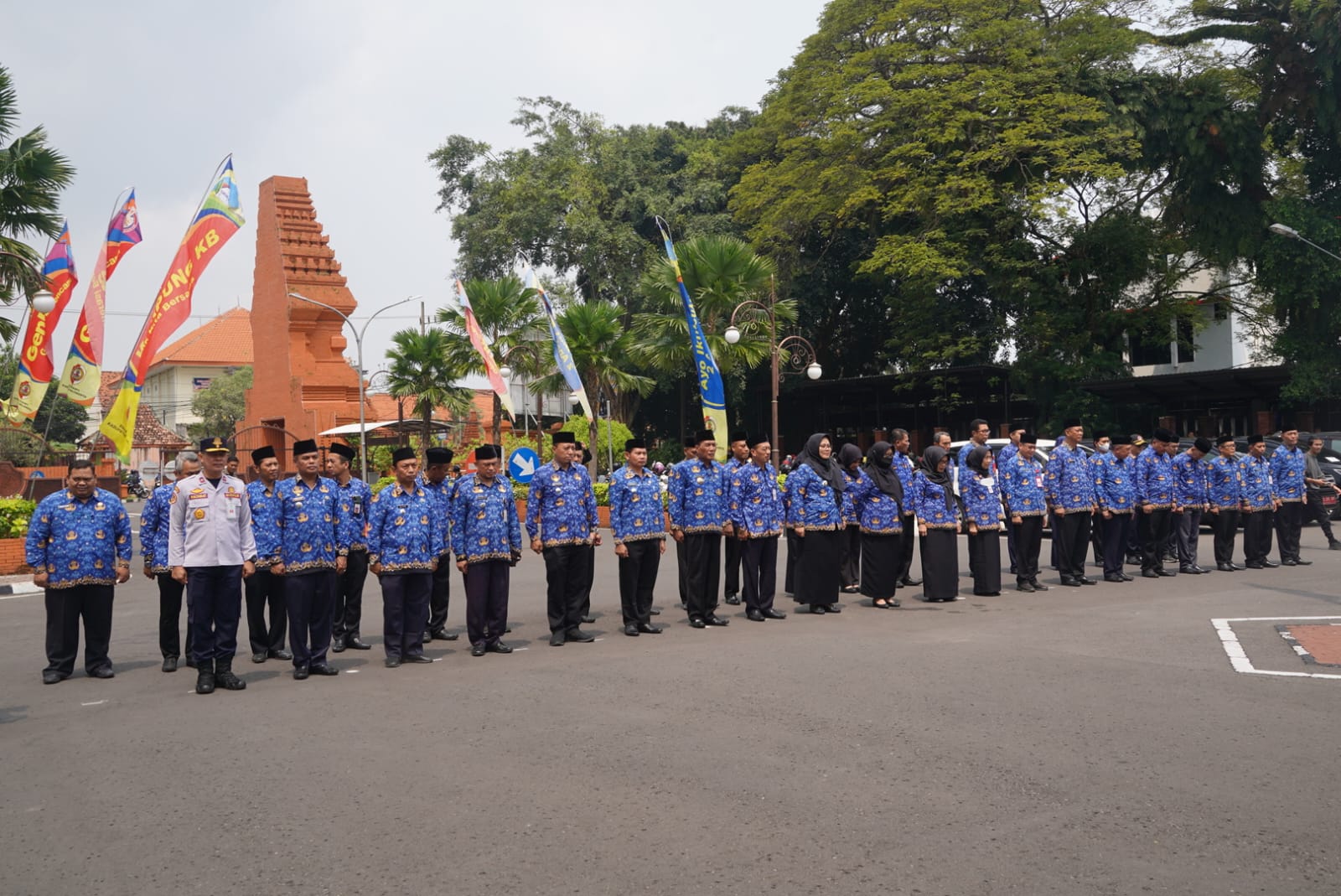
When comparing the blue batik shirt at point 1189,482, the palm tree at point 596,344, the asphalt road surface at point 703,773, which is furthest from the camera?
the palm tree at point 596,344

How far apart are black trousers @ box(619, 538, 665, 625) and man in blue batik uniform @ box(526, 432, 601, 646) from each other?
47 cm

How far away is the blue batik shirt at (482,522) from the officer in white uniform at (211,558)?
6.11ft

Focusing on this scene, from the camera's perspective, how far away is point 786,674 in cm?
823

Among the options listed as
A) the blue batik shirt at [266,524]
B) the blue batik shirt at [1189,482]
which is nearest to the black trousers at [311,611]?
the blue batik shirt at [266,524]

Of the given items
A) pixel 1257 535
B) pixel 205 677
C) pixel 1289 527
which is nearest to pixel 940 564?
pixel 1257 535

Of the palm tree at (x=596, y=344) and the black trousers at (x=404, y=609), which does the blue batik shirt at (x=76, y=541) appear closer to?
the black trousers at (x=404, y=609)

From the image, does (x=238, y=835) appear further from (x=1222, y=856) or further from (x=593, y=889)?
(x=1222, y=856)

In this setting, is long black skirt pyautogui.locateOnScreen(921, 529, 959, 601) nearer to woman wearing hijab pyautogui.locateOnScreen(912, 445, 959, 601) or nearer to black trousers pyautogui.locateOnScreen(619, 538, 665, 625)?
woman wearing hijab pyautogui.locateOnScreen(912, 445, 959, 601)

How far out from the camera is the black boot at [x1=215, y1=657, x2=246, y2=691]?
8484 mm

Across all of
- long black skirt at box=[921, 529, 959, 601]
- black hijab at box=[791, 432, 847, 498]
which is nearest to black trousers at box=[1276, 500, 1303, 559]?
long black skirt at box=[921, 529, 959, 601]

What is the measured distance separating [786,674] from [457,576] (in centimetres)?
985

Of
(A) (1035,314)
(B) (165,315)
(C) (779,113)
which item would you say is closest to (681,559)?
(B) (165,315)

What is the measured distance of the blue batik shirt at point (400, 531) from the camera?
953 centimetres

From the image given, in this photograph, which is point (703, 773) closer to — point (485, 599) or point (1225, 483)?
point (485, 599)
